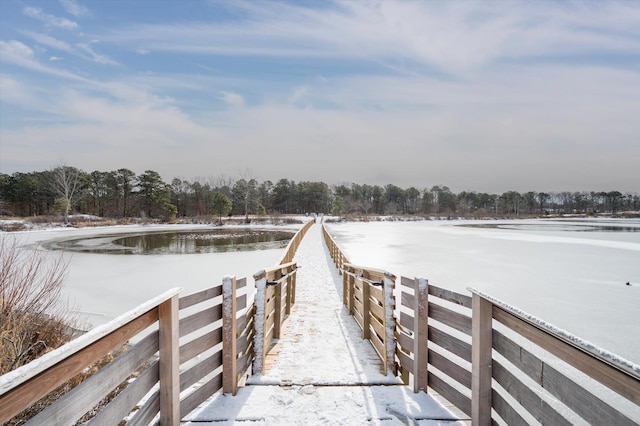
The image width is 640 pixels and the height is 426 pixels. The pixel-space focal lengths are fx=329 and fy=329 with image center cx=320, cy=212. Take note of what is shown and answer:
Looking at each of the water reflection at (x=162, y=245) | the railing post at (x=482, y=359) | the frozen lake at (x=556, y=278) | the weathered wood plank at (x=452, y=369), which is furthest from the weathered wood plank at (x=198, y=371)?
the water reflection at (x=162, y=245)

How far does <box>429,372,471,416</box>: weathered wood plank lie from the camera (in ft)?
8.98

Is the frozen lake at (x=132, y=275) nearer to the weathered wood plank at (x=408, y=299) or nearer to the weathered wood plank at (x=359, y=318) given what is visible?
the weathered wood plank at (x=359, y=318)

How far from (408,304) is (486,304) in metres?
1.18

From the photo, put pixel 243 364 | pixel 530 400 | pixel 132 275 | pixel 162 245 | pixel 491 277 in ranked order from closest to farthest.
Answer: pixel 530 400
pixel 243 364
pixel 491 277
pixel 132 275
pixel 162 245

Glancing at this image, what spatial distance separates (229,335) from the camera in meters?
3.03

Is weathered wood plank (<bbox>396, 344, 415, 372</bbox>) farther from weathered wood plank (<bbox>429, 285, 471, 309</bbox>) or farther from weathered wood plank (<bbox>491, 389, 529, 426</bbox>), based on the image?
weathered wood plank (<bbox>491, 389, 529, 426</bbox>)

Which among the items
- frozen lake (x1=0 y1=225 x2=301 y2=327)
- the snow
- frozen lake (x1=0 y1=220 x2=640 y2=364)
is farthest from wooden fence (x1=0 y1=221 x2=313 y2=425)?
frozen lake (x1=0 y1=225 x2=301 y2=327)

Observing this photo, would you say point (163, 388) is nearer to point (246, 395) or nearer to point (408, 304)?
point (246, 395)

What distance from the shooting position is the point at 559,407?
3545mm

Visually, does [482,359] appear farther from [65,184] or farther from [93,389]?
[65,184]

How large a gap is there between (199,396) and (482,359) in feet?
7.66

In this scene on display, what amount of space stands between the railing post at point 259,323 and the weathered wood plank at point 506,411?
226 cm

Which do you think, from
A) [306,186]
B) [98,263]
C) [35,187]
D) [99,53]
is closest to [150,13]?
[99,53]

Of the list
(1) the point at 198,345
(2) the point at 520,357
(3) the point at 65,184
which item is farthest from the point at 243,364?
(3) the point at 65,184
